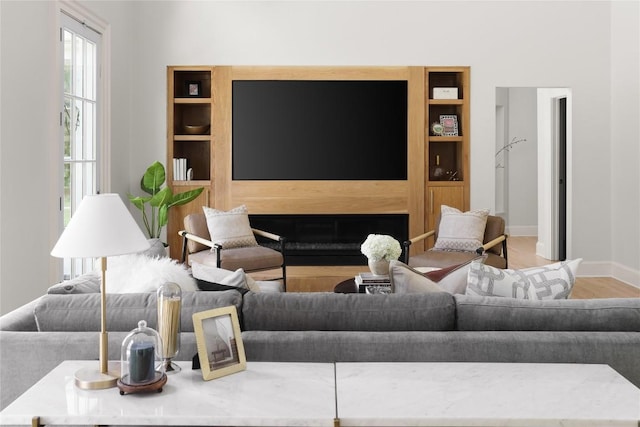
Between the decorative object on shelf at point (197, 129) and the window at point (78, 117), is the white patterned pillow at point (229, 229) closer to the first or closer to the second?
the window at point (78, 117)

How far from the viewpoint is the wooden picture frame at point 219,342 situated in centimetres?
195

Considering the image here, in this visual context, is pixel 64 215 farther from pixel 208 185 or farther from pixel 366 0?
pixel 366 0

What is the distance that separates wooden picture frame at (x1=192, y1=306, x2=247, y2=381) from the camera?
195 centimetres

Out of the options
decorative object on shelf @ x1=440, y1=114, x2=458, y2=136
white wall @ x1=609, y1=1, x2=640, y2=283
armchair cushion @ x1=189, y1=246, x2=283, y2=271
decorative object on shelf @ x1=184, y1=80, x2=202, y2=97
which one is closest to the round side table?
armchair cushion @ x1=189, y1=246, x2=283, y2=271

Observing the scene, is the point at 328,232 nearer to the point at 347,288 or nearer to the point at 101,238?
the point at 347,288

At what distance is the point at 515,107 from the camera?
10.3 m

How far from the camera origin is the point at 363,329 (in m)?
2.24

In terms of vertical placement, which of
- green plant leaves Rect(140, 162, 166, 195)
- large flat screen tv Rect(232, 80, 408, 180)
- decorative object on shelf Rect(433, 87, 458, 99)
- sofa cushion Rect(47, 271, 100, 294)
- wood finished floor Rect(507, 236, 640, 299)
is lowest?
wood finished floor Rect(507, 236, 640, 299)

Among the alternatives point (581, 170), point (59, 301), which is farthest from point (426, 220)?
point (59, 301)

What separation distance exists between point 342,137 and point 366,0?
4.86 feet

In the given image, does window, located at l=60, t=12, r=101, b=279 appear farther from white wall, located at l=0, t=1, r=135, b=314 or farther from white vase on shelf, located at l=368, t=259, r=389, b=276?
white vase on shelf, located at l=368, t=259, r=389, b=276

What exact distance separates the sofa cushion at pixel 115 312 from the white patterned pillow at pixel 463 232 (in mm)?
3660

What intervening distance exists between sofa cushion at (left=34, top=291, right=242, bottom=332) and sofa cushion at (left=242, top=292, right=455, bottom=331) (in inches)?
4.1

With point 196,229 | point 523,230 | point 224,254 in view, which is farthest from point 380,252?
point 523,230
